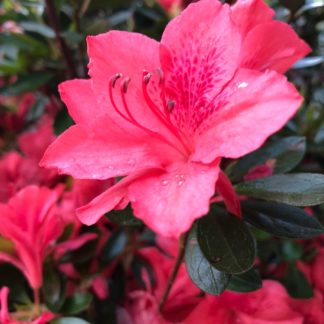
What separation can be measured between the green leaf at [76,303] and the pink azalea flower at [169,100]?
0.31 meters

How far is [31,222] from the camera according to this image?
2.45ft

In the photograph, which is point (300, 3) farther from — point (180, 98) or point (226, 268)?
point (226, 268)

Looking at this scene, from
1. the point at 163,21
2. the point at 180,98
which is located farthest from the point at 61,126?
the point at 180,98

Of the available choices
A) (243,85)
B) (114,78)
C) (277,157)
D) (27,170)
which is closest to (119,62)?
(114,78)

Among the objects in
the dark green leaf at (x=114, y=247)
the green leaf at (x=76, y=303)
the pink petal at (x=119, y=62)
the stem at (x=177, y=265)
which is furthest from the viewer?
the dark green leaf at (x=114, y=247)

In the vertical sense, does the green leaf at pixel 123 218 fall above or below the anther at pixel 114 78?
below

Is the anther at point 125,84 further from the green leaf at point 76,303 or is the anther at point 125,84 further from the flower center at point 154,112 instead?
the green leaf at point 76,303

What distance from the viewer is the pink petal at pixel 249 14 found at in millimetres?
580

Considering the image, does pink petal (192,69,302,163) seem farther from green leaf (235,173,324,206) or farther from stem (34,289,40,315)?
stem (34,289,40,315)

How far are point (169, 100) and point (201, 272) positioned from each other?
0.74 ft

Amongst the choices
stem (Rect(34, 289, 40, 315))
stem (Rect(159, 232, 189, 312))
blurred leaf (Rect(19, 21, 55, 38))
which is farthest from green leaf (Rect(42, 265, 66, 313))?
blurred leaf (Rect(19, 21, 55, 38))

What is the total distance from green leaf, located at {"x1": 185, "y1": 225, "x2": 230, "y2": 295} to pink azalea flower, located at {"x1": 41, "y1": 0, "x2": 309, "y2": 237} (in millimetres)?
145

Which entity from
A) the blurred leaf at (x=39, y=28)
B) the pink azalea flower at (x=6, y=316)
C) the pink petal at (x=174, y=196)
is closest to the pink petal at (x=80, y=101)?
the pink petal at (x=174, y=196)

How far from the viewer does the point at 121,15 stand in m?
1.18
